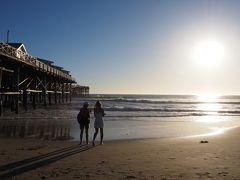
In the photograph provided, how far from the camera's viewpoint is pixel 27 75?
3762 centimetres

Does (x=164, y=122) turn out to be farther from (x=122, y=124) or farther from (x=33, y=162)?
(x=33, y=162)

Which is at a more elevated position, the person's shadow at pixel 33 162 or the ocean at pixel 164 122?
the person's shadow at pixel 33 162

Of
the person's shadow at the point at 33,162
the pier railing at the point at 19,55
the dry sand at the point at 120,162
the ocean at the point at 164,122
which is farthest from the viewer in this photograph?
the pier railing at the point at 19,55

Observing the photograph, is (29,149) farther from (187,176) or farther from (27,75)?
(27,75)

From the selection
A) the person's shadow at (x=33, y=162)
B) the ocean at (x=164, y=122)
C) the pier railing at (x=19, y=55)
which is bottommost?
the ocean at (x=164, y=122)

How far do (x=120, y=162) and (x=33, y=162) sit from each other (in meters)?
1.97

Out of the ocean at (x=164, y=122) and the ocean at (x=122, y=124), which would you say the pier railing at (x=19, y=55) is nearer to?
the ocean at (x=122, y=124)

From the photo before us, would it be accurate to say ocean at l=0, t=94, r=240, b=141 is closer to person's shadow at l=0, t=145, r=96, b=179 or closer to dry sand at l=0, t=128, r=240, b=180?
person's shadow at l=0, t=145, r=96, b=179

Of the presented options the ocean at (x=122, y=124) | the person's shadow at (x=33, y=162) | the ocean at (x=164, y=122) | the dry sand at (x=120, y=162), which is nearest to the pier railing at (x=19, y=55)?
the ocean at (x=122, y=124)

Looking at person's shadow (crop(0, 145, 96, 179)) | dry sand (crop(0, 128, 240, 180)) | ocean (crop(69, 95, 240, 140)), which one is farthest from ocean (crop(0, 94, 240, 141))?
dry sand (crop(0, 128, 240, 180))

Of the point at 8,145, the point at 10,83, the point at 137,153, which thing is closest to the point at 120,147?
the point at 137,153

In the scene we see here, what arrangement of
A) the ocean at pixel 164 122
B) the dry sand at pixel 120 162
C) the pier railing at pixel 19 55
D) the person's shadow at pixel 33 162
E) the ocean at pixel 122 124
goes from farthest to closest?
the pier railing at pixel 19 55, the ocean at pixel 164 122, the ocean at pixel 122 124, the person's shadow at pixel 33 162, the dry sand at pixel 120 162

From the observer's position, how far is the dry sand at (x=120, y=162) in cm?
754

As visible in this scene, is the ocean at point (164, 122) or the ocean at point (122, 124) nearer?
the ocean at point (122, 124)
